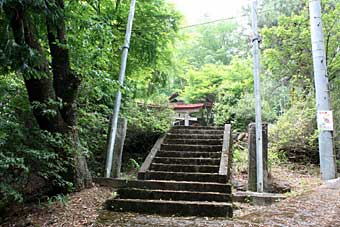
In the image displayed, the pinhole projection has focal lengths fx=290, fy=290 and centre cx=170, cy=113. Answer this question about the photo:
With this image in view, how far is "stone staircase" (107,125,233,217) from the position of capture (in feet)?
14.3

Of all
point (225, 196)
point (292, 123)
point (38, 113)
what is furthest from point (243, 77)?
point (38, 113)

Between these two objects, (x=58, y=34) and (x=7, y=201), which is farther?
(x=58, y=34)

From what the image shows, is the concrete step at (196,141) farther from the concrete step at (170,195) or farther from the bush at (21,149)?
the bush at (21,149)

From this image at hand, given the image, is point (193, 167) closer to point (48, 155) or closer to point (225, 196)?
point (225, 196)

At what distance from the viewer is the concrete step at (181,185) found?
4883 millimetres

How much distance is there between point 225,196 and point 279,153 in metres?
4.64

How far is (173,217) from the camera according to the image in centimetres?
411

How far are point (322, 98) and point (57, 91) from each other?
5.46 m

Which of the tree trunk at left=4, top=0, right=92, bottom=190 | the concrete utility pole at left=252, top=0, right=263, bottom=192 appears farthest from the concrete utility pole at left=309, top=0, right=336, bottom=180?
the tree trunk at left=4, top=0, right=92, bottom=190

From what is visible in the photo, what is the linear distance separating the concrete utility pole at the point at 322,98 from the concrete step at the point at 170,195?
292 cm

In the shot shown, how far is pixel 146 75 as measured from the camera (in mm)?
8055

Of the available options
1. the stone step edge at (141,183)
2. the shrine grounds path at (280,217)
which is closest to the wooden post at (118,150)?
the stone step edge at (141,183)

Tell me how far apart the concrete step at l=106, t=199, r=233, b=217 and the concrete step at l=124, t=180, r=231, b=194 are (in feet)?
1.83

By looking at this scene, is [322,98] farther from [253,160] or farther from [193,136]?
[193,136]
